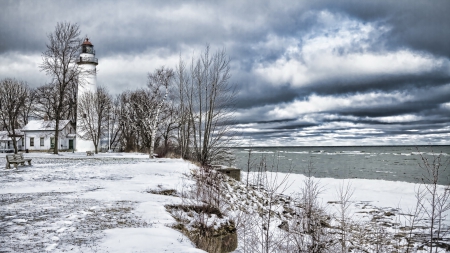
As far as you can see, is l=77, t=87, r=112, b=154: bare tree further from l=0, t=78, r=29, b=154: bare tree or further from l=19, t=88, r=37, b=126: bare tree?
l=19, t=88, r=37, b=126: bare tree

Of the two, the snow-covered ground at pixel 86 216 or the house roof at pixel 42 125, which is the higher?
the house roof at pixel 42 125

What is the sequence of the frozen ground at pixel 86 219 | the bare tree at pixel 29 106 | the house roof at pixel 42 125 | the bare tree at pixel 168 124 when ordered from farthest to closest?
the bare tree at pixel 29 106 → the house roof at pixel 42 125 → the bare tree at pixel 168 124 → the frozen ground at pixel 86 219

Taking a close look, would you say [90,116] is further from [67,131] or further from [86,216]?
[86,216]

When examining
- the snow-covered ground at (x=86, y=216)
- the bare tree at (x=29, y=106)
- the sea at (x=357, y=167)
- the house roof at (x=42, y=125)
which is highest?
the bare tree at (x=29, y=106)

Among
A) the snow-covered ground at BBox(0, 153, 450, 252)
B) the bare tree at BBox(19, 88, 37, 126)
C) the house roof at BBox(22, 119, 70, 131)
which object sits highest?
the bare tree at BBox(19, 88, 37, 126)

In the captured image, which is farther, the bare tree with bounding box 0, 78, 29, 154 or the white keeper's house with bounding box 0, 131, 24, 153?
the white keeper's house with bounding box 0, 131, 24, 153

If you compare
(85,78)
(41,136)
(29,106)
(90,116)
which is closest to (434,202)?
(90,116)

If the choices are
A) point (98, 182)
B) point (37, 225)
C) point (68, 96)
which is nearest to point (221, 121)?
point (98, 182)

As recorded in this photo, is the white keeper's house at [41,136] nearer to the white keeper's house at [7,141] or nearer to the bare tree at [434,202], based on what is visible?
the white keeper's house at [7,141]

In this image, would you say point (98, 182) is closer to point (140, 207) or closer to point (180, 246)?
point (140, 207)

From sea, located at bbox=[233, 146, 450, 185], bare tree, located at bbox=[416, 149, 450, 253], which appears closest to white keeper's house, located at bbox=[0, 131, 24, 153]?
sea, located at bbox=[233, 146, 450, 185]

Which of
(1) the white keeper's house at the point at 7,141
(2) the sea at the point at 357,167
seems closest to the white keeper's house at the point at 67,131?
(1) the white keeper's house at the point at 7,141

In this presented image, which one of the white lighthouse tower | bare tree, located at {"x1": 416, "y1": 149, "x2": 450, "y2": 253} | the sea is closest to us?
bare tree, located at {"x1": 416, "y1": 149, "x2": 450, "y2": 253}

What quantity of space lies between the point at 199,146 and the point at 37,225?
49.4ft
